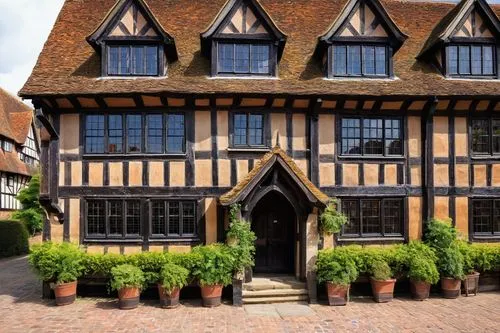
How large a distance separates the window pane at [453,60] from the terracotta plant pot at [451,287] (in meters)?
7.54

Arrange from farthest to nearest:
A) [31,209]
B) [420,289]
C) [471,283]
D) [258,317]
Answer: [31,209] → [471,283] → [420,289] → [258,317]

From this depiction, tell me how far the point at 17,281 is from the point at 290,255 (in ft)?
36.5

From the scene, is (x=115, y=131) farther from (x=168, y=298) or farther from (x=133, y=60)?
(x=168, y=298)

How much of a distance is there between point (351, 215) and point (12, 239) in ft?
69.7

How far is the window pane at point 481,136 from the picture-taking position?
1461 centimetres

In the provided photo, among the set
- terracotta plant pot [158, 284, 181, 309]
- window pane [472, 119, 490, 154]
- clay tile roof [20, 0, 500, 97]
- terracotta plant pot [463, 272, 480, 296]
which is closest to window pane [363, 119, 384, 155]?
clay tile roof [20, 0, 500, 97]

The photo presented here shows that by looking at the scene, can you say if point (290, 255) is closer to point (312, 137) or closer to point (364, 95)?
point (312, 137)

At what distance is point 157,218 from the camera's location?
45.3ft

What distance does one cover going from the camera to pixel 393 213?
47.1ft

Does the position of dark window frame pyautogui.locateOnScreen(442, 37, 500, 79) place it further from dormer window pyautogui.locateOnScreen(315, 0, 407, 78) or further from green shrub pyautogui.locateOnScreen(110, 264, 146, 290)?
green shrub pyautogui.locateOnScreen(110, 264, 146, 290)

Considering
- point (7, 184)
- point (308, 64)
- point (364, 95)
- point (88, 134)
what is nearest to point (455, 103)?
point (364, 95)

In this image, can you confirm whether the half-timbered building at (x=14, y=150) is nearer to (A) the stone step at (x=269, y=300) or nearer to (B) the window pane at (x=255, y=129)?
(B) the window pane at (x=255, y=129)

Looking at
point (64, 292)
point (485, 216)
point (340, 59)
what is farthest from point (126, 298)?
point (485, 216)

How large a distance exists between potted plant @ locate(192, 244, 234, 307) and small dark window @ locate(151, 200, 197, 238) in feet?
5.71
